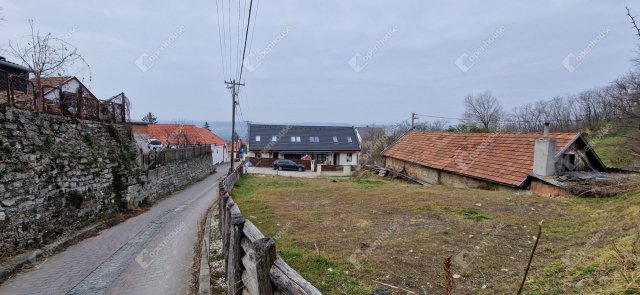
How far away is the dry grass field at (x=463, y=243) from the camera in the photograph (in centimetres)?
437

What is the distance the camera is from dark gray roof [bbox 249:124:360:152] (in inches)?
1740

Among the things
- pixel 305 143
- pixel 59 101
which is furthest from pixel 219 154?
pixel 59 101

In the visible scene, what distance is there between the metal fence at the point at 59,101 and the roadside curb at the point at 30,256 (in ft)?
11.2

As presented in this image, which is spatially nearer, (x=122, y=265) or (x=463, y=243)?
(x=463, y=243)

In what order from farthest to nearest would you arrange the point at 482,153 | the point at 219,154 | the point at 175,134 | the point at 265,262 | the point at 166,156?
the point at 219,154
the point at 175,134
the point at 166,156
the point at 482,153
the point at 265,262

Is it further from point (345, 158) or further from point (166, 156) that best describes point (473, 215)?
point (345, 158)

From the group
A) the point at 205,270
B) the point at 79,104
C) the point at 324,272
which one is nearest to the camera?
the point at 324,272

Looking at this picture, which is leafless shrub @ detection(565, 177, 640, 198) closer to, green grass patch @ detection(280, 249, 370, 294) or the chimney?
the chimney

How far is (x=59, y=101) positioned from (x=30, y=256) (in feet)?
17.1

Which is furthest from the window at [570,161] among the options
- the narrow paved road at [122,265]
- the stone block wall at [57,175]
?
the stone block wall at [57,175]

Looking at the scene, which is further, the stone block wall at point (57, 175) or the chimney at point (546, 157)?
the chimney at point (546, 157)

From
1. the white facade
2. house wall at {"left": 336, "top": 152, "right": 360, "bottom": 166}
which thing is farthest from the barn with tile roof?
the white facade

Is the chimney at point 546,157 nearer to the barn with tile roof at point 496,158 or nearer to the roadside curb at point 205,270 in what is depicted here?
the barn with tile roof at point 496,158

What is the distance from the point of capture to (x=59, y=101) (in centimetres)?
1042
